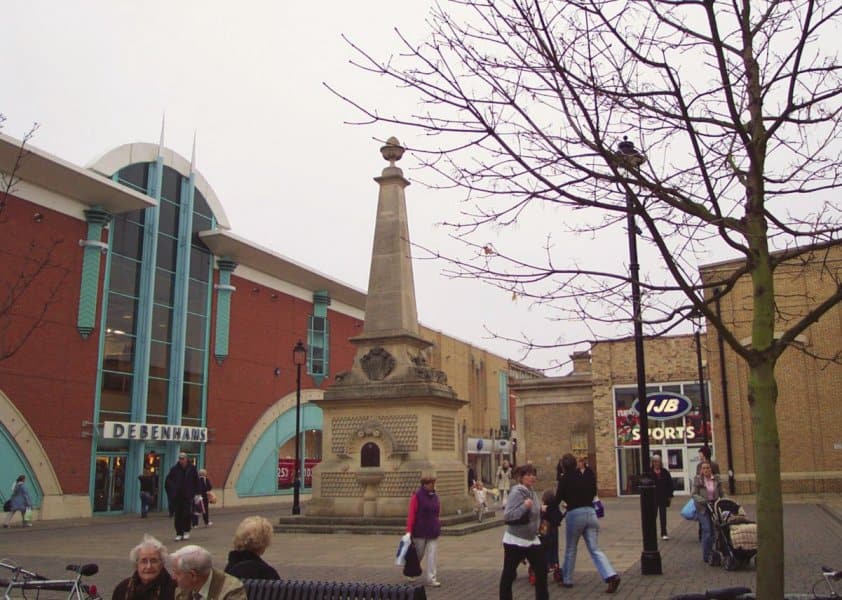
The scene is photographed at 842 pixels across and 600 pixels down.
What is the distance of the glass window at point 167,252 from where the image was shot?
32.3 meters

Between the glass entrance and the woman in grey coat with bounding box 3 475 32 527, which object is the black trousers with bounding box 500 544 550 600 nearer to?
the woman in grey coat with bounding box 3 475 32 527

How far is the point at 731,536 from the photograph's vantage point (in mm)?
11766

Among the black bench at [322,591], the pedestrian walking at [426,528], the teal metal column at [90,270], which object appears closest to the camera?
the black bench at [322,591]

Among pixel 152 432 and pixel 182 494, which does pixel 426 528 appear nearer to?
pixel 182 494

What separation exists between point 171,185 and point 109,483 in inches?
480

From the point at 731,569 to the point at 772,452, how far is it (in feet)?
24.4

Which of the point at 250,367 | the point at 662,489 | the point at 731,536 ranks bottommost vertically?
the point at 731,536

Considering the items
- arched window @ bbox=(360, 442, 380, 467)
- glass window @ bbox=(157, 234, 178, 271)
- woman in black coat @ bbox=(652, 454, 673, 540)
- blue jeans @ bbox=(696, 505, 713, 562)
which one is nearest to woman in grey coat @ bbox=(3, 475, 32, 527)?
glass window @ bbox=(157, 234, 178, 271)

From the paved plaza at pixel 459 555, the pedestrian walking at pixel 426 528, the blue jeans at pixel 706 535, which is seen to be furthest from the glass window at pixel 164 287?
the blue jeans at pixel 706 535

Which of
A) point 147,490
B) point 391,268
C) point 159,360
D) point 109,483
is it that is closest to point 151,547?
point 391,268

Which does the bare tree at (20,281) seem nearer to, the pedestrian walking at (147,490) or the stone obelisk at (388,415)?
the pedestrian walking at (147,490)

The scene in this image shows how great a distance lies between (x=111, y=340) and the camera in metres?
29.5

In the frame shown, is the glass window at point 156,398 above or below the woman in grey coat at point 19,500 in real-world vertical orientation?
above

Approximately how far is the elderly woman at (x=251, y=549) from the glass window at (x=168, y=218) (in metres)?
28.4
